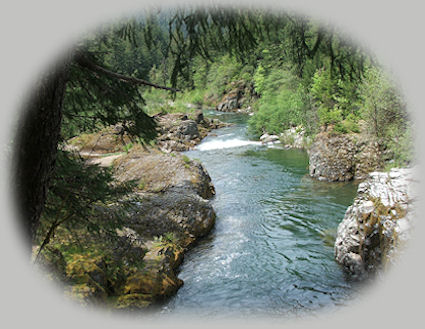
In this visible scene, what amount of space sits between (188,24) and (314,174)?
13.4 meters

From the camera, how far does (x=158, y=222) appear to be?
27.9 ft

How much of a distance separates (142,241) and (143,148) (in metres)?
2.78

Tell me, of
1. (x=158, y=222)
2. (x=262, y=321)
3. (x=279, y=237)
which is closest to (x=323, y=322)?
(x=262, y=321)

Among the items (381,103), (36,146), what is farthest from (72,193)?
(381,103)

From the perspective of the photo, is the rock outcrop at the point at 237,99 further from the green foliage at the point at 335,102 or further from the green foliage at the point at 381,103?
the green foliage at the point at 381,103

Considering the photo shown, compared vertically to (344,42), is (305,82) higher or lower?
lower

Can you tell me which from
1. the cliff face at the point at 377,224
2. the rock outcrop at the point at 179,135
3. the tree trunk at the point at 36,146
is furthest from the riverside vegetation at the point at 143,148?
the rock outcrop at the point at 179,135

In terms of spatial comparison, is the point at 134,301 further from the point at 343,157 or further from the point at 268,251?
the point at 343,157

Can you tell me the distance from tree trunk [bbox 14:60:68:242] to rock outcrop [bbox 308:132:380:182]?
45.2 ft

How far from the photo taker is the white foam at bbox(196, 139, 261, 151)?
2284 centimetres

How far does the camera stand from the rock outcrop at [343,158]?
14.7m

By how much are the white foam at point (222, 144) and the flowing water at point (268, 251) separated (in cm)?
655

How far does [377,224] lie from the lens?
6551mm

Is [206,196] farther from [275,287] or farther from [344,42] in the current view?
[344,42]
